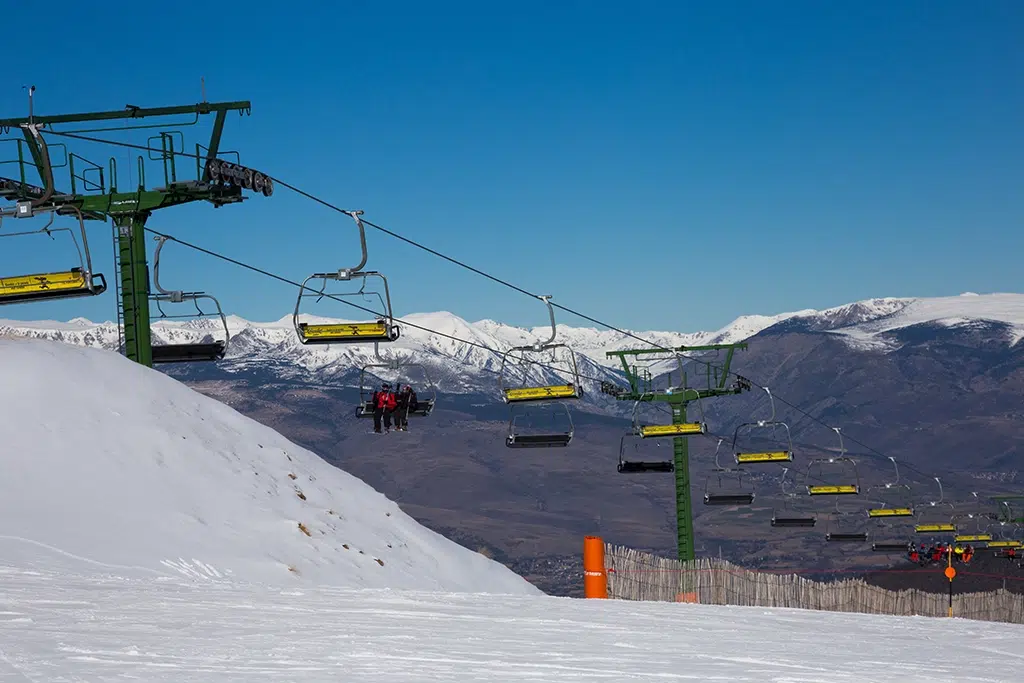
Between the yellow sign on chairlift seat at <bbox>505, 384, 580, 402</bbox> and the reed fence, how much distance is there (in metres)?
10.9

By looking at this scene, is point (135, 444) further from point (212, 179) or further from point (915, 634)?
point (915, 634)

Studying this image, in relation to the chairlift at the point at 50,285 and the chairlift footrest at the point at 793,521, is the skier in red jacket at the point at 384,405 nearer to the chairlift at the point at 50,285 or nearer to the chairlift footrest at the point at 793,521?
the chairlift at the point at 50,285

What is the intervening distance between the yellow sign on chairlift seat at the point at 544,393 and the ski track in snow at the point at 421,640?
36.2 ft

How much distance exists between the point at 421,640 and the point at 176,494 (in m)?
13.7

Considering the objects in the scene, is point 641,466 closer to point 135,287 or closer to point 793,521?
point 135,287

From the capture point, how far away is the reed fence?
129 ft

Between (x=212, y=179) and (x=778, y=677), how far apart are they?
71.0 ft

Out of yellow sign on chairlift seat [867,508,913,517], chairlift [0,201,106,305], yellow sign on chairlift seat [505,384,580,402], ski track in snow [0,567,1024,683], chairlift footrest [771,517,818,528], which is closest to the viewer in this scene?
ski track in snow [0,567,1024,683]

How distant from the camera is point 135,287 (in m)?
30.5

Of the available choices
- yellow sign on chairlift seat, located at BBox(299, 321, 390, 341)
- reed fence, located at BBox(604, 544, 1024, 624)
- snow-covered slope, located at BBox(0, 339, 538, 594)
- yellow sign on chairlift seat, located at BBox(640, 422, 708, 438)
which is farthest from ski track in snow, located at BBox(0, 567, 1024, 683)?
reed fence, located at BBox(604, 544, 1024, 624)

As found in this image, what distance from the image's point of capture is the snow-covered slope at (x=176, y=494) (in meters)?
20.3

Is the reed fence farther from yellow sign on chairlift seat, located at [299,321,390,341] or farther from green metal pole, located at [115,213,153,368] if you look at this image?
yellow sign on chairlift seat, located at [299,321,390,341]

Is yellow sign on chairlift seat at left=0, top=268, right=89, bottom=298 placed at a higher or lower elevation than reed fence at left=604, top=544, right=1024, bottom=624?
higher

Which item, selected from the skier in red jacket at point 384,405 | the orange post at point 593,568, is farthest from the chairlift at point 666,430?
the orange post at point 593,568
